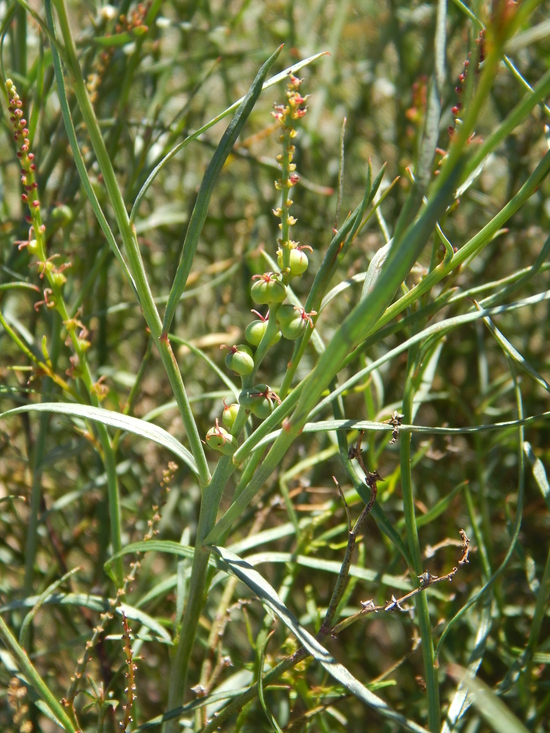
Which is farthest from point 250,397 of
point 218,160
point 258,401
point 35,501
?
point 35,501

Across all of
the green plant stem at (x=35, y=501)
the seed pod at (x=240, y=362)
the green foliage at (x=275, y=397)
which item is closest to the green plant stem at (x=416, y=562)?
the green foliage at (x=275, y=397)

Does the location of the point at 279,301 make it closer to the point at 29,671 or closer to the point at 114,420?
the point at 114,420

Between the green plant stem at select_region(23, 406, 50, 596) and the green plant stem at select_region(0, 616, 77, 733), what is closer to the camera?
the green plant stem at select_region(0, 616, 77, 733)

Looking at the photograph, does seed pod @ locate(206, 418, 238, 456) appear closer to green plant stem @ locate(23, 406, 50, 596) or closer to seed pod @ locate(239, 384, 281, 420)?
seed pod @ locate(239, 384, 281, 420)

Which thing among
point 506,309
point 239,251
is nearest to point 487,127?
point 239,251

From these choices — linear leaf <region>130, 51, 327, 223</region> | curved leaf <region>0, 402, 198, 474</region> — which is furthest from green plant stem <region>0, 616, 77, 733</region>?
linear leaf <region>130, 51, 327, 223</region>

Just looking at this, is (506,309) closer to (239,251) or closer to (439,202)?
(439,202)

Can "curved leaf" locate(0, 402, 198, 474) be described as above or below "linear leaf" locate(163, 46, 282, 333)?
below
